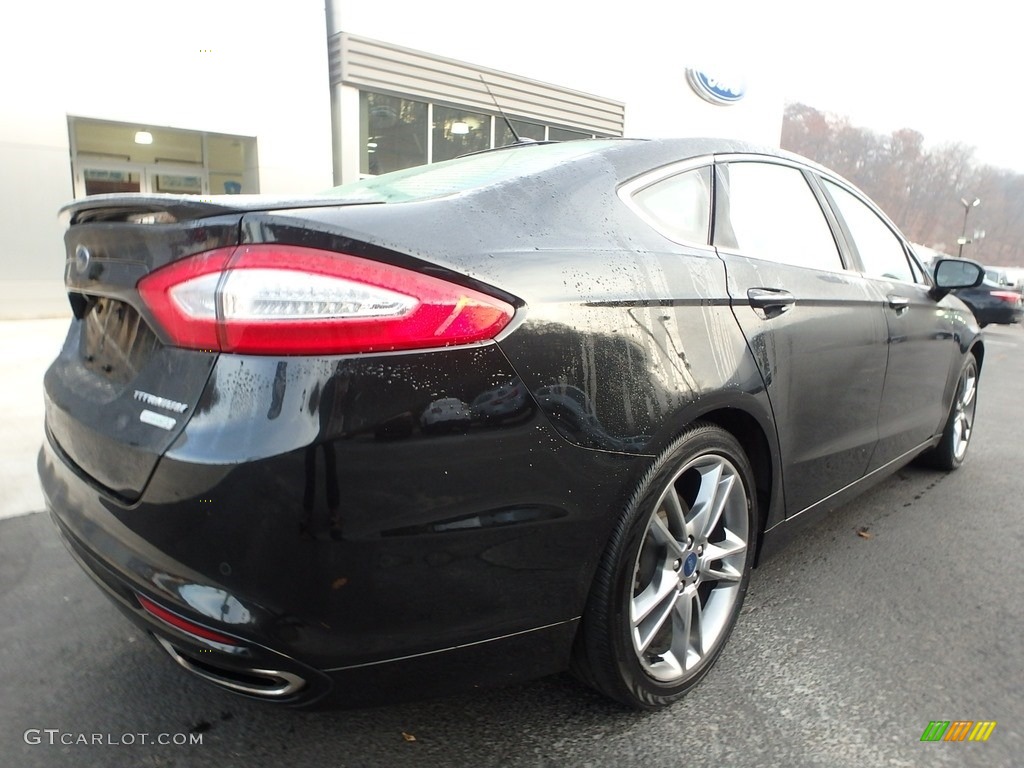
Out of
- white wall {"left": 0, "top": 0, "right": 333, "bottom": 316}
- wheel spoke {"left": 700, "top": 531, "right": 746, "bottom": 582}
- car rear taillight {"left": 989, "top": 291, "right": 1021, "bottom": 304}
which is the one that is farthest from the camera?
car rear taillight {"left": 989, "top": 291, "right": 1021, "bottom": 304}

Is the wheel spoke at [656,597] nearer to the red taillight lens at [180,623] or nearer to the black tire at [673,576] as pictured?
the black tire at [673,576]

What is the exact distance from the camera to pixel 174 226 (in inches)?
57.6

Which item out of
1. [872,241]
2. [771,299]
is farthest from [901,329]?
[771,299]

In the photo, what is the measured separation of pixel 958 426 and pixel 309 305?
166 inches

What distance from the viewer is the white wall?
27.2ft

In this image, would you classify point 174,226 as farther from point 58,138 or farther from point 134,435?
point 58,138

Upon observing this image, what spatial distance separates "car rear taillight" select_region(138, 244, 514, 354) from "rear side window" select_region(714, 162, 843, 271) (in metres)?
1.13

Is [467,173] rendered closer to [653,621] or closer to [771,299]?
[771,299]

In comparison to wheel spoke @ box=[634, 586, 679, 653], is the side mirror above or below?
above

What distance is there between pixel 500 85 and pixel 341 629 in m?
12.7

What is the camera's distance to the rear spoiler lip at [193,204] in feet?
4.63

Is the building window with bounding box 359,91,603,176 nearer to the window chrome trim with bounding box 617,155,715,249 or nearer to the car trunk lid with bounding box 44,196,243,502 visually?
the window chrome trim with bounding box 617,155,715,249

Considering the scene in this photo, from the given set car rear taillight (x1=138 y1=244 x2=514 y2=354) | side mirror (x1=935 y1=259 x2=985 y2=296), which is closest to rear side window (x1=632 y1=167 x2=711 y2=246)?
car rear taillight (x1=138 y1=244 x2=514 y2=354)

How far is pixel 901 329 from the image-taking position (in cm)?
307
